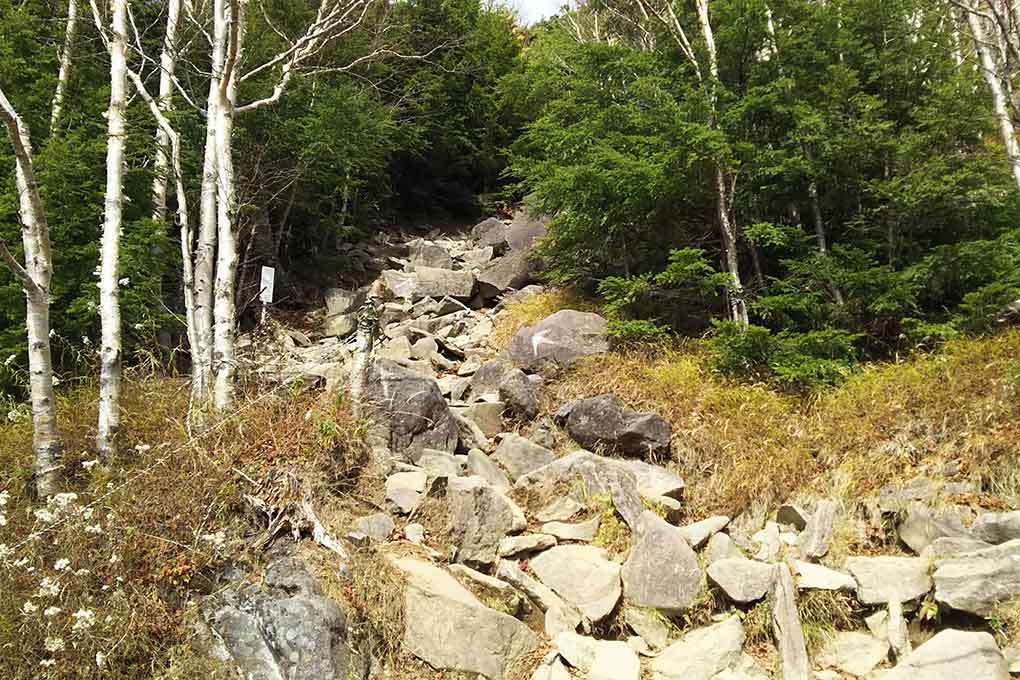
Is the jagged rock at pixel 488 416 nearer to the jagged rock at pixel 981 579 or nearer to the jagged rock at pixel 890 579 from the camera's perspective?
the jagged rock at pixel 890 579

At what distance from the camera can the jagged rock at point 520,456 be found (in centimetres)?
649

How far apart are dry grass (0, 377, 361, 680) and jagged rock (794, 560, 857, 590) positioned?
3.70m

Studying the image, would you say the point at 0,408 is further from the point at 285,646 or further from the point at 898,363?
the point at 898,363

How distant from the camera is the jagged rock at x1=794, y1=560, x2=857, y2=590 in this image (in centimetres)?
453

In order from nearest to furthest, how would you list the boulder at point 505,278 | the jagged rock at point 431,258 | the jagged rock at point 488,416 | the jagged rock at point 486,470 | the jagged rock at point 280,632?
the jagged rock at point 280,632, the jagged rock at point 486,470, the jagged rock at point 488,416, the boulder at point 505,278, the jagged rock at point 431,258

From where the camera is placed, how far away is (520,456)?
259 inches

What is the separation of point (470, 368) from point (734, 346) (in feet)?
12.7

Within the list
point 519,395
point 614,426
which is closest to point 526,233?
point 519,395

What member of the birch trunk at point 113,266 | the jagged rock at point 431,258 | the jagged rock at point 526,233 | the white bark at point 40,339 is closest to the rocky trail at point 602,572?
the white bark at point 40,339

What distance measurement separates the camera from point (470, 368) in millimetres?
9148

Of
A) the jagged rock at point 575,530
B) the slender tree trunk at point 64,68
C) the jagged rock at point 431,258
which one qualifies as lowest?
the jagged rock at point 575,530

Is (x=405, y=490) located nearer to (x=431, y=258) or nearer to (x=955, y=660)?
(x=955, y=660)

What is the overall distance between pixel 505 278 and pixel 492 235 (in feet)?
13.4

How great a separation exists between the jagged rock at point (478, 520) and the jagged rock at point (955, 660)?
111 inches
